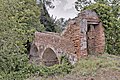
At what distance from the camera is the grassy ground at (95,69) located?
32.7 ft

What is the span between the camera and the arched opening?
14.1m

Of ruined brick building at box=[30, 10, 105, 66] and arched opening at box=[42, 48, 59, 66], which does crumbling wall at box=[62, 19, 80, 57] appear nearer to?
ruined brick building at box=[30, 10, 105, 66]

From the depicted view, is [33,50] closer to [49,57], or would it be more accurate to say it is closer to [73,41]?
[49,57]

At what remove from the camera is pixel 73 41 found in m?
12.7

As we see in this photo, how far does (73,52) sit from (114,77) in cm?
337

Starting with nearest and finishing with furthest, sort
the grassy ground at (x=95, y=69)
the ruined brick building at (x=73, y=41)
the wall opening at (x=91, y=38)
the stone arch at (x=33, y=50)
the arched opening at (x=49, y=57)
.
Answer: the grassy ground at (x=95, y=69) → the ruined brick building at (x=73, y=41) → the wall opening at (x=91, y=38) → the arched opening at (x=49, y=57) → the stone arch at (x=33, y=50)

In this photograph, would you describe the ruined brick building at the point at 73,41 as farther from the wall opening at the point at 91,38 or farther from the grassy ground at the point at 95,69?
the grassy ground at the point at 95,69

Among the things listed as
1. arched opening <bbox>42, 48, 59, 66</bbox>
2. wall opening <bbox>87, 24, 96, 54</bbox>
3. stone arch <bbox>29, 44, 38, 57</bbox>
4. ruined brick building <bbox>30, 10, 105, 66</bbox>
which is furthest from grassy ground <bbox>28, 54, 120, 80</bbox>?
stone arch <bbox>29, 44, 38, 57</bbox>

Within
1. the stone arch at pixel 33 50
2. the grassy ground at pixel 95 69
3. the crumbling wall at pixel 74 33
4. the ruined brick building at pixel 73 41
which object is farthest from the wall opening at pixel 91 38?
the stone arch at pixel 33 50

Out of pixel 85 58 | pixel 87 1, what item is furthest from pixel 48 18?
pixel 85 58

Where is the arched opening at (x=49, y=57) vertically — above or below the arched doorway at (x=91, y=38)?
below

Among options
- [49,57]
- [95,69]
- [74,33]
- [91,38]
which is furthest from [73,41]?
[49,57]

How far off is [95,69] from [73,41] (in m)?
2.36

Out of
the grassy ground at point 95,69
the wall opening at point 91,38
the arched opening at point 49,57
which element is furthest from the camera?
the arched opening at point 49,57
